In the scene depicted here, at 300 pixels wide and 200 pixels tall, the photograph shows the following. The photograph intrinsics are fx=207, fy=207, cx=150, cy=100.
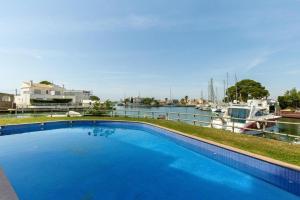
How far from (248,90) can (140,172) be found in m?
61.5

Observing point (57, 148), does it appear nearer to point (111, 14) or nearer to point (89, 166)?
point (89, 166)

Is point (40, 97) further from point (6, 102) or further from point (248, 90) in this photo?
point (248, 90)

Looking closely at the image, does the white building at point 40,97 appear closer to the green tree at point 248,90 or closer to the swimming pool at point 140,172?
the swimming pool at point 140,172

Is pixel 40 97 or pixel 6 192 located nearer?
pixel 6 192

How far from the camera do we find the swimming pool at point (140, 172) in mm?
5410

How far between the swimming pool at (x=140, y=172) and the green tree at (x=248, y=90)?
56.1 metres

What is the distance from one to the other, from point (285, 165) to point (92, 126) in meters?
14.7

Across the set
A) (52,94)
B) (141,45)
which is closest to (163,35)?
(141,45)

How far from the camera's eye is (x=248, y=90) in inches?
2398

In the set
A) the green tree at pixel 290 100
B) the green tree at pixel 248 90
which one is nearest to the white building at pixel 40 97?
the green tree at pixel 248 90

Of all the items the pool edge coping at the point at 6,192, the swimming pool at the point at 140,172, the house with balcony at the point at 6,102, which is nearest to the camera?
the pool edge coping at the point at 6,192

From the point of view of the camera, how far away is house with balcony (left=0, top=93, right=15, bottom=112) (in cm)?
4032

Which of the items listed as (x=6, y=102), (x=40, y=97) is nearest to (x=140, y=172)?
(x=6, y=102)

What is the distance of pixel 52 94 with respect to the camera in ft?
185
